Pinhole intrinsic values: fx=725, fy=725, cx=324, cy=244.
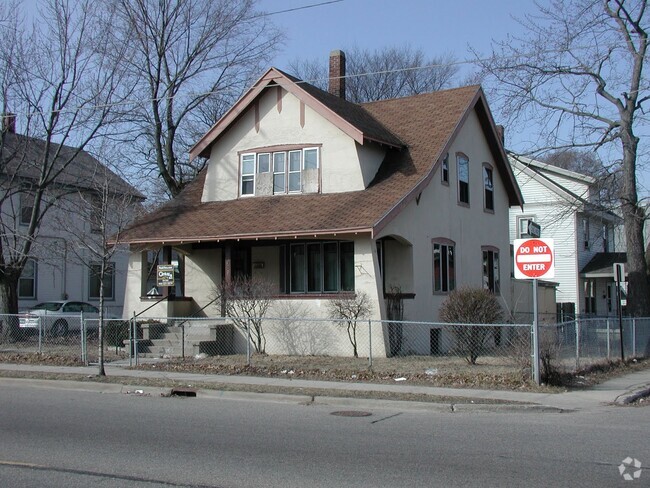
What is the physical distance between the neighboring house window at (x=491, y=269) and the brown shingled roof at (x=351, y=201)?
5162mm

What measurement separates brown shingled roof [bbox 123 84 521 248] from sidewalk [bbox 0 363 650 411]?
15.7 feet

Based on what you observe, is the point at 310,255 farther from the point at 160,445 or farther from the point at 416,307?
the point at 160,445

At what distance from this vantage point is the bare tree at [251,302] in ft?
64.1

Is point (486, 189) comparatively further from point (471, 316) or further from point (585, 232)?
point (585, 232)

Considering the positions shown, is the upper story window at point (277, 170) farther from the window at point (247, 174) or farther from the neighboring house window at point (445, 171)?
the neighboring house window at point (445, 171)

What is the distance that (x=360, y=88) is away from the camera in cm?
4853

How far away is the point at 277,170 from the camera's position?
889 inches

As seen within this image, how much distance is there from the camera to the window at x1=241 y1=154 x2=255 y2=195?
22.9 meters

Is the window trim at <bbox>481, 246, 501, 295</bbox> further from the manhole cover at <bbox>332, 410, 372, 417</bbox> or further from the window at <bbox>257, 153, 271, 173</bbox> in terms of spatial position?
the manhole cover at <bbox>332, 410, 372, 417</bbox>

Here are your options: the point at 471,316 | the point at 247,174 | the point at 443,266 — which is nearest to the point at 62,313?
the point at 247,174

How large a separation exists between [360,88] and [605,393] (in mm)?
37525

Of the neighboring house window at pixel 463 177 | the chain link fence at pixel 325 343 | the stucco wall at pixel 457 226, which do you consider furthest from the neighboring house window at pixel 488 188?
the chain link fence at pixel 325 343

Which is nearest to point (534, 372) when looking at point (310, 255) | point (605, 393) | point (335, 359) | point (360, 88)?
point (605, 393)

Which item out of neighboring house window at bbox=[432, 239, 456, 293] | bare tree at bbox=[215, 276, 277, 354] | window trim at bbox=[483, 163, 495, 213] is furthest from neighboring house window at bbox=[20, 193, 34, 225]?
window trim at bbox=[483, 163, 495, 213]
